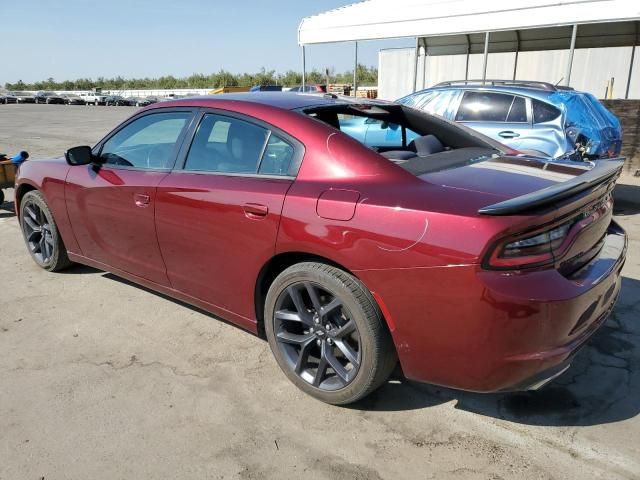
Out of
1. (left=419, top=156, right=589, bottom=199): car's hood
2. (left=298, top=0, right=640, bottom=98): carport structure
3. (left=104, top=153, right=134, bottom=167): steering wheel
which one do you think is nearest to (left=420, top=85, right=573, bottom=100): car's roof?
(left=419, top=156, right=589, bottom=199): car's hood

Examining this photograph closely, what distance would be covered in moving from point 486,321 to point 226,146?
1.86 m

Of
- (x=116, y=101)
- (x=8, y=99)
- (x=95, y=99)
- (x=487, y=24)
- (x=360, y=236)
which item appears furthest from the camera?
(x=8, y=99)

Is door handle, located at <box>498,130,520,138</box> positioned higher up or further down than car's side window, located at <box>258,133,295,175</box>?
further down

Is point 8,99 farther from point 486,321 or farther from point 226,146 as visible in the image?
point 486,321

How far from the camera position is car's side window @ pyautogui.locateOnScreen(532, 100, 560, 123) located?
6586 millimetres

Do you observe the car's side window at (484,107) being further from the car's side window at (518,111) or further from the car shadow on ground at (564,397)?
the car shadow on ground at (564,397)

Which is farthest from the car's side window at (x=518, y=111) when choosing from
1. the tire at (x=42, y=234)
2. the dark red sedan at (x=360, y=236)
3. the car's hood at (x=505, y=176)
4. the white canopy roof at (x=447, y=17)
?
the white canopy roof at (x=447, y=17)

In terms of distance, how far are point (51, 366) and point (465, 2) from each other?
1432 cm

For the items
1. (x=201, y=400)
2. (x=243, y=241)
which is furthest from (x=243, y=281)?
(x=201, y=400)

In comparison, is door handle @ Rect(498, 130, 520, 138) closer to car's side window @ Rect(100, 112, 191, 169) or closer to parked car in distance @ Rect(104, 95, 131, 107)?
car's side window @ Rect(100, 112, 191, 169)

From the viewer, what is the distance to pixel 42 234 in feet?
14.9

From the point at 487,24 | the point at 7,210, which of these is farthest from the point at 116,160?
the point at 487,24

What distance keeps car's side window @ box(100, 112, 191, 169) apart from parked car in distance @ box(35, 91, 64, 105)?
6154 cm

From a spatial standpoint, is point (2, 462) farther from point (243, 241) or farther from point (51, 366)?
point (243, 241)
